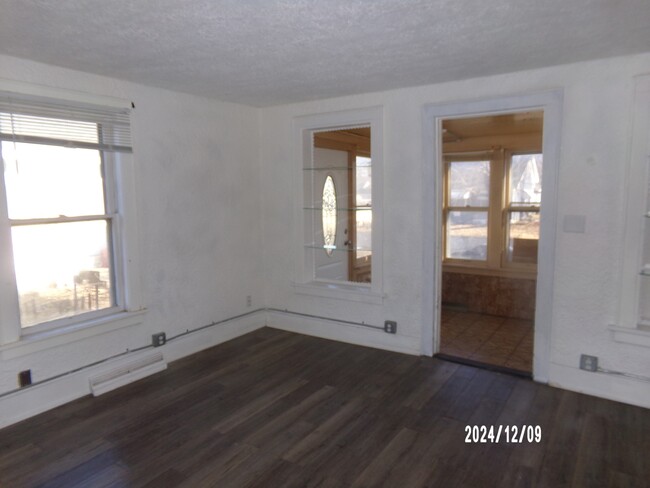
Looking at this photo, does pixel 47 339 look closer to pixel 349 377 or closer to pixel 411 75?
pixel 349 377

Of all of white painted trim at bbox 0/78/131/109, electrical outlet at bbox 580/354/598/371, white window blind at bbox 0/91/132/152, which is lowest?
electrical outlet at bbox 580/354/598/371

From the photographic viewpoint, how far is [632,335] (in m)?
3.05

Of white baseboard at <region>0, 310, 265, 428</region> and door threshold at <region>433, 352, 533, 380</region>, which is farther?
door threshold at <region>433, 352, 533, 380</region>

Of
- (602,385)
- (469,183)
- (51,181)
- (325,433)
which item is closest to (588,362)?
(602,385)

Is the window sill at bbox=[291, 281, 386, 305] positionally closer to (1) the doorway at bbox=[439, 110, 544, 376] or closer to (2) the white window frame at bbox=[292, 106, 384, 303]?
(2) the white window frame at bbox=[292, 106, 384, 303]

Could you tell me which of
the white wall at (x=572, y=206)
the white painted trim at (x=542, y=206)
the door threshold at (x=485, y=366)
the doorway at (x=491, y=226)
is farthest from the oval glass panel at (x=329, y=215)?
the door threshold at (x=485, y=366)

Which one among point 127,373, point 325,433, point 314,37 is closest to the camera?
point 314,37

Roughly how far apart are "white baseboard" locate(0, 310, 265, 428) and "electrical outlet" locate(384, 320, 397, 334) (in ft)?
5.45

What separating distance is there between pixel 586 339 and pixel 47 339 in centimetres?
380

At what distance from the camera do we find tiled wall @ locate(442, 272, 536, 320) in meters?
5.36

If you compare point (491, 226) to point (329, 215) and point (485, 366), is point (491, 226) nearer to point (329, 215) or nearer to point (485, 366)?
point (329, 215)

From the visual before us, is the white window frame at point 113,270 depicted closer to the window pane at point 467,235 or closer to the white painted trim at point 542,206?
the white painted trim at point 542,206

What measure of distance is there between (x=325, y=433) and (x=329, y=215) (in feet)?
8.13

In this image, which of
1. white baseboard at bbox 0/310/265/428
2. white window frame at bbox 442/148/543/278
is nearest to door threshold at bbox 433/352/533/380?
white window frame at bbox 442/148/543/278
